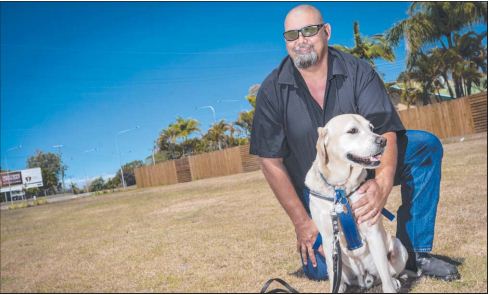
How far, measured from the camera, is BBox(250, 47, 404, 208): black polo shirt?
3.00m

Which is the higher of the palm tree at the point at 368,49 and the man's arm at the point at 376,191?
the palm tree at the point at 368,49

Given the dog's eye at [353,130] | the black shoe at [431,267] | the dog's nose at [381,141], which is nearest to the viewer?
the dog's nose at [381,141]

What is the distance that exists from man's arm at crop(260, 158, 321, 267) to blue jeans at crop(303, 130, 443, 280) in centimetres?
31

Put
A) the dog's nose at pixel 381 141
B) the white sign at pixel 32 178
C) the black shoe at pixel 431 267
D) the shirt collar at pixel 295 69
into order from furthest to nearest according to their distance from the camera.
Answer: the white sign at pixel 32 178
the black shoe at pixel 431 267
the shirt collar at pixel 295 69
the dog's nose at pixel 381 141

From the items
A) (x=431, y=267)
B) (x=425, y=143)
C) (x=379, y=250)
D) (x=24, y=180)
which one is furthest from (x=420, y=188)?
(x=24, y=180)

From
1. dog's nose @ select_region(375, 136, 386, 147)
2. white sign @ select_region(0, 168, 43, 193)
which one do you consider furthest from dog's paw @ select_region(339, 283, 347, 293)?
white sign @ select_region(0, 168, 43, 193)

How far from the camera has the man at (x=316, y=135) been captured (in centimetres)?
291

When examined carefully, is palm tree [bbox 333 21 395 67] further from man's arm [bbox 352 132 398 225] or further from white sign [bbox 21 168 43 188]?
white sign [bbox 21 168 43 188]

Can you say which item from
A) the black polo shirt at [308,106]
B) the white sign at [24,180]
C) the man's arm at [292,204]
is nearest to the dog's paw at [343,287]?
the man's arm at [292,204]

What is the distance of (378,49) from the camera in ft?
101

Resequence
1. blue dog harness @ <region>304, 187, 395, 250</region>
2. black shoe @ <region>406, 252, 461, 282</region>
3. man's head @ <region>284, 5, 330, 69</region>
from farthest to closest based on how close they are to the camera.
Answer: black shoe @ <region>406, 252, 461, 282</region>
man's head @ <region>284, 5, 330, 69</region>
blue dog harness @ <region>304, 187, 395, 250</region>

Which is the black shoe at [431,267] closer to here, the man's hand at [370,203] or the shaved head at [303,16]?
the man's hand at [370,203]

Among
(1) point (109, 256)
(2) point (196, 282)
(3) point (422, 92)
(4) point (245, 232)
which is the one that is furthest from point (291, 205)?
(3) point (422, 92)

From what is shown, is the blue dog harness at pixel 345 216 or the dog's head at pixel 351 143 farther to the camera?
the blue dog harness at pixel 345 216
